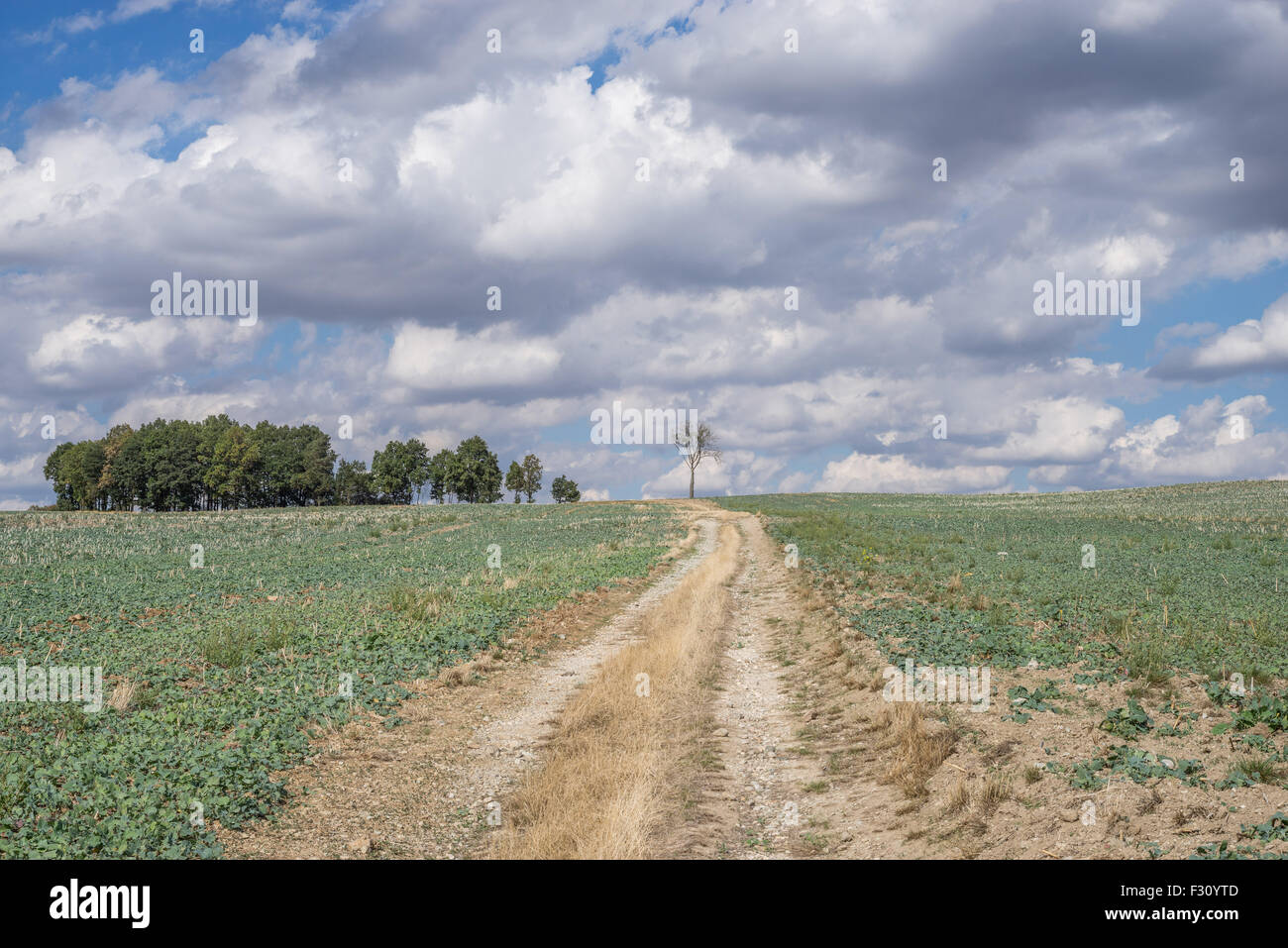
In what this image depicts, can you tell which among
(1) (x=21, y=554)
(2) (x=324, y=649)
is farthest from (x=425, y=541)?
(2) (x=324, y=649)

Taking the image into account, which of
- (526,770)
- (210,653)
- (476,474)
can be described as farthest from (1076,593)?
(476,474)

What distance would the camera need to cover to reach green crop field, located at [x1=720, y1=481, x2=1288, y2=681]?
14.8 meters

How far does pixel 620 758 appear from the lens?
39.0 ft

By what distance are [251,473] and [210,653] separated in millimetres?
160285

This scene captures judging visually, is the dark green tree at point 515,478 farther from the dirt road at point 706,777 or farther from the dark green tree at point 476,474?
the dirt road at point 706,777

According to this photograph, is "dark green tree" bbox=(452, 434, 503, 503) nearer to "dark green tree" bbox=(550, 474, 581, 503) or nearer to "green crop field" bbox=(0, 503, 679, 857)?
"dark green tree" bbox=(550, 474, 581, 503)

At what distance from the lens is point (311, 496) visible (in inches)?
6747

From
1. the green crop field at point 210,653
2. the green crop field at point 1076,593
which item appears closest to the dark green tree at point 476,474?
the green crop field at point 210,653

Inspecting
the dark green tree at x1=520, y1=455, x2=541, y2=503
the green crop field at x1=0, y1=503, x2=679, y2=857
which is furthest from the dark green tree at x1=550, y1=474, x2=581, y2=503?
the green crop field at x1=0, y1=503, x2=679, y2=857

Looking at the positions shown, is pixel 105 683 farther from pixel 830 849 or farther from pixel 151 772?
pixel 830 849

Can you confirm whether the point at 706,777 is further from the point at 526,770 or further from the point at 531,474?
the point at 531,474

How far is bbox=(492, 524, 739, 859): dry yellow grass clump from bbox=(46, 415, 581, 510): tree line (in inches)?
5827
